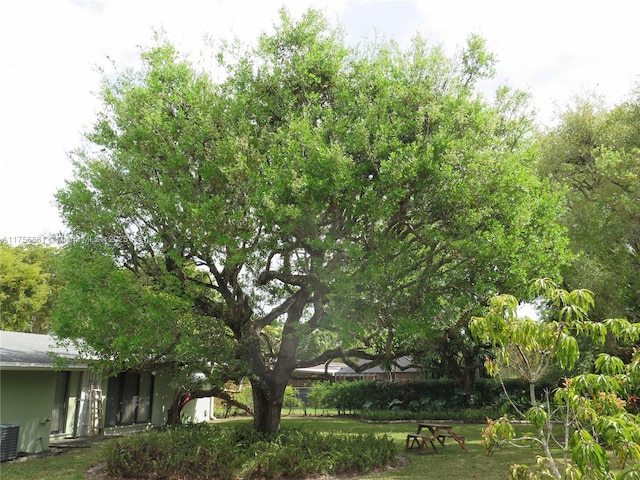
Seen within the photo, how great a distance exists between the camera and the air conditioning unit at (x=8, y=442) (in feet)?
43.4

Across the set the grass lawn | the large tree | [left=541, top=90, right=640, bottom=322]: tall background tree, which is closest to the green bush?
the grass lawn

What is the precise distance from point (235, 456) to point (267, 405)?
2.65 metres

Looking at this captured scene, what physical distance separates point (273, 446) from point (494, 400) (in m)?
20.6

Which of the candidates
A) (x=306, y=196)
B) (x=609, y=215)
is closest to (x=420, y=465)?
(x=306, y=196)

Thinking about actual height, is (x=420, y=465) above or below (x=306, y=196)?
below

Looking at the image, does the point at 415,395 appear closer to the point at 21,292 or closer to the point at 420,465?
the point at 420,465

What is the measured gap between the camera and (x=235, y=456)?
38.3ft

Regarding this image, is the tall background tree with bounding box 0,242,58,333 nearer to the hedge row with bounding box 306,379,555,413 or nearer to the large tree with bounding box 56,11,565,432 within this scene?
the hedge row with bounding box 306,379,555,413

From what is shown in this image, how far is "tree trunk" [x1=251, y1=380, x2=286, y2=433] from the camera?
1396 centimetres

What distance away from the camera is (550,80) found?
13.3 metres

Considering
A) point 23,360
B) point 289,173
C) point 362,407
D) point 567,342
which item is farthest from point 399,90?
point 362,407

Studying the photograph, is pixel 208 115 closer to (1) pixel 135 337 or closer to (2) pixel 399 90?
(2) pixel 399 90

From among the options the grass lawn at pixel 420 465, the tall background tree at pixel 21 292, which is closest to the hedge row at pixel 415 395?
the grass lawn at pixel 420 465

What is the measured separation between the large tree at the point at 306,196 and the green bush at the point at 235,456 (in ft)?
6.08
